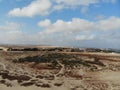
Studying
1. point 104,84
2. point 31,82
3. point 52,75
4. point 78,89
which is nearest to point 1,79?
point 31,82

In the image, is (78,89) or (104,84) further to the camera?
(104,84)

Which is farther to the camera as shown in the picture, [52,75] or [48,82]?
[52,75]

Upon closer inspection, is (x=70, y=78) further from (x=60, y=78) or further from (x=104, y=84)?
(x=104, y=84)

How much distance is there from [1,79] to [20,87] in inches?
178

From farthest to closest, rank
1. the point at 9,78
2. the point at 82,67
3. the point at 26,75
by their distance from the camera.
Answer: the point at 82,67, the point at 26,75, the point at 9,78

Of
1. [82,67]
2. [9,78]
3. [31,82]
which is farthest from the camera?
[82,67]

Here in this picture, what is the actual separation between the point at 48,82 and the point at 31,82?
1.94 meters

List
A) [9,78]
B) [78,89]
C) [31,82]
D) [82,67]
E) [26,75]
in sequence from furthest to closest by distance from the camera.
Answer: [82,67], [26,75], [9,78], [31,82], [78,89]

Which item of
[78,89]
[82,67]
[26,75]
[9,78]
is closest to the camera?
[78,89]

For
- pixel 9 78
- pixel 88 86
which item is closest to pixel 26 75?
pixel 9 78

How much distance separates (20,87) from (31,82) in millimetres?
2553

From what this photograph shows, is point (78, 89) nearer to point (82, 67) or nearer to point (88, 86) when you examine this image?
point (88, 86)

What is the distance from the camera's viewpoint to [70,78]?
33781mm

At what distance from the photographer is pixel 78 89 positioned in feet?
90.0
